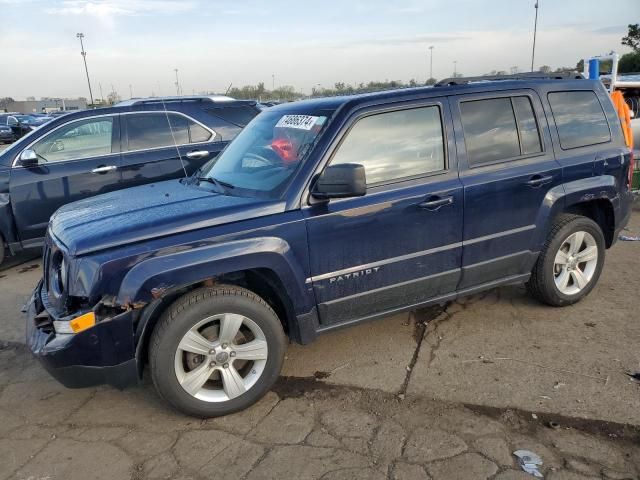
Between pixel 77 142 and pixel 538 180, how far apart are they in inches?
202

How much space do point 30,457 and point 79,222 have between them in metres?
1.36

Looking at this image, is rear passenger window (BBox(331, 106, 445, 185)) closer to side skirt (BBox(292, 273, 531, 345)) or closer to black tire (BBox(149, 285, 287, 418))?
side skirt (BBox(292, 273, 531, 345))

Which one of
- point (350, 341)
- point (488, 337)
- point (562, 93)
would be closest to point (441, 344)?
point (488, 337)

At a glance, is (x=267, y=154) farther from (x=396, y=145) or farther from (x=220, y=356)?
(x=220, y=356)

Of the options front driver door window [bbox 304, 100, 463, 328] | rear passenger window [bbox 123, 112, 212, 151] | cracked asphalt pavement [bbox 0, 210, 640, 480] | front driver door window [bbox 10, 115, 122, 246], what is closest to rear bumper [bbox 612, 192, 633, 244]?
cracked asphalt pavement [bbox 0, 210, 640, 480]

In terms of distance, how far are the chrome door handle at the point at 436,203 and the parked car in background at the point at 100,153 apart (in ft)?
11.8

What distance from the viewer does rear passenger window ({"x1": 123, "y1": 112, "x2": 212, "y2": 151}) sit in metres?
6.36

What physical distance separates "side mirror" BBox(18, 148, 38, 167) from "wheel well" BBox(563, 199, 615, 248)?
18.2ft

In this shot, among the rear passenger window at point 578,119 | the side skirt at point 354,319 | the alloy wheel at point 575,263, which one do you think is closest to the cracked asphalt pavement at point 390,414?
the alloy wheel at point 575,263

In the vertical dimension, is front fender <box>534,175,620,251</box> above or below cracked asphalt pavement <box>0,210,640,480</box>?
above

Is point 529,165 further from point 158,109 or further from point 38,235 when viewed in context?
point 38,235

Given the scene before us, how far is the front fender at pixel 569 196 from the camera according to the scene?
155 inches

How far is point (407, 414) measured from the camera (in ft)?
10.0

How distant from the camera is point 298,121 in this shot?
3.58 m
